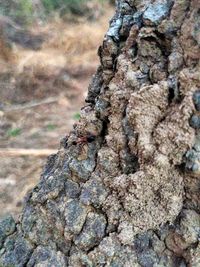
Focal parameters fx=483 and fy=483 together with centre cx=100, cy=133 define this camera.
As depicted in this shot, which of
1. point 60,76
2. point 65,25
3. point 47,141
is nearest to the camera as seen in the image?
point 47,141

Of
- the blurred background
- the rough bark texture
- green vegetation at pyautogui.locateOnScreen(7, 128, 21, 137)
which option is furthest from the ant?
green vegetation at pyautogui.locateOnScreen(7, 128, 21, 137)

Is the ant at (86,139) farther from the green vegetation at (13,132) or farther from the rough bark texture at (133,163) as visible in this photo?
the green vegetation at (13,132)

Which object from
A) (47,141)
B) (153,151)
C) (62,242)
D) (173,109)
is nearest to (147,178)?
(153,151)

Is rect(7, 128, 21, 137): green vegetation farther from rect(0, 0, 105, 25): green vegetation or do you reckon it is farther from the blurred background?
rect(0, 0, 105, 25): green vegetation

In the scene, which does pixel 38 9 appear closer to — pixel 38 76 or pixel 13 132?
pixel 38 76

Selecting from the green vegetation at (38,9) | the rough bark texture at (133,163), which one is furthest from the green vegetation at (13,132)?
the rough bark texture at (133,163)

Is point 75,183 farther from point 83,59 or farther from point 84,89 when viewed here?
point 83,59
